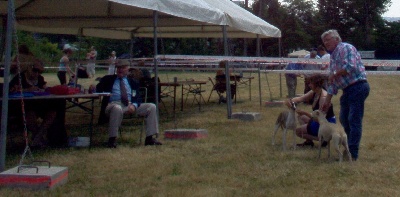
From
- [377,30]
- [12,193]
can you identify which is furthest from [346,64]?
[377,30]

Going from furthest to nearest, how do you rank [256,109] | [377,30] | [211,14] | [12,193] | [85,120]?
1. [377,30]
2. [256,109]
3. [85,120]
4. [211,14]
5. [12,193]

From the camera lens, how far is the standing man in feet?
23.2

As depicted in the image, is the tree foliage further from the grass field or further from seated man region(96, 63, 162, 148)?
the grass field

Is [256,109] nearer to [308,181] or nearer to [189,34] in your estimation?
[189,34]

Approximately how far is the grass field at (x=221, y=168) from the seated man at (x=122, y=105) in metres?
0.22

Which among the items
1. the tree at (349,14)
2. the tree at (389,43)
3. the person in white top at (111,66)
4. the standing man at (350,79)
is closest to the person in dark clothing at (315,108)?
the standing man at (350,79)

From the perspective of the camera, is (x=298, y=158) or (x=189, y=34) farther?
(x=189, y=34)

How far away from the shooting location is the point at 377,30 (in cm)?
6297

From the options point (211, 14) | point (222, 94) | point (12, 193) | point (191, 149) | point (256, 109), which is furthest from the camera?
point (222, 94)

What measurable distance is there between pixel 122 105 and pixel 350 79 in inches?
125

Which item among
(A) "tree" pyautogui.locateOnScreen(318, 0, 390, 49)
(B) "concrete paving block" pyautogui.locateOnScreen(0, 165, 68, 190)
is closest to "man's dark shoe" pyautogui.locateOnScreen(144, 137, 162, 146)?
(B) "concrete paving block" pyautogui.locateOnScreen(0, 165, 68, 190)

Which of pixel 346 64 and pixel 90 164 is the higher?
pixel 346 64

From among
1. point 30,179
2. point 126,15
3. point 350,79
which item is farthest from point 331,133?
point 126,15

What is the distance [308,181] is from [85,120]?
6423 millimetres
